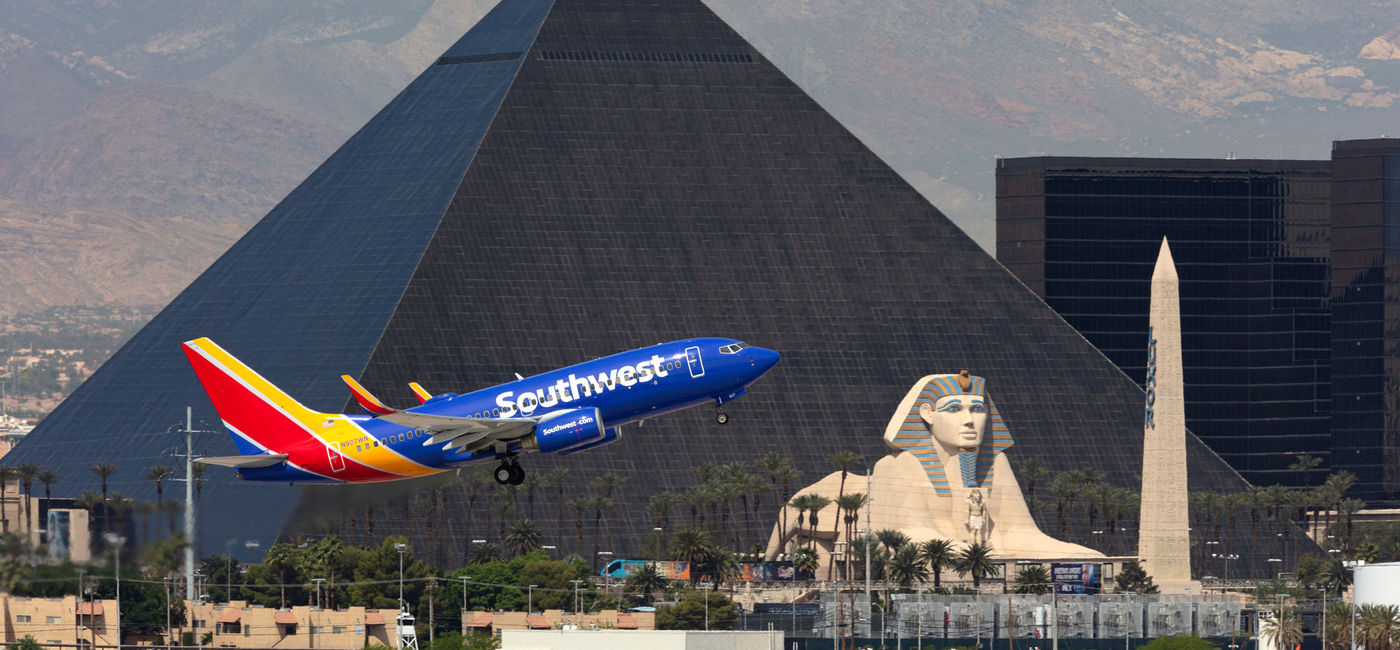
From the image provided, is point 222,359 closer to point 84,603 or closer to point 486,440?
point 486,440

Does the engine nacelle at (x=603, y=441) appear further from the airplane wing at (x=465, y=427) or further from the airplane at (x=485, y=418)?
the airplane wing at (x=465, y=427)

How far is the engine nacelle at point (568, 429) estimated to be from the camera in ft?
395

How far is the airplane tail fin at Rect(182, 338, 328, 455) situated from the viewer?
124 meters

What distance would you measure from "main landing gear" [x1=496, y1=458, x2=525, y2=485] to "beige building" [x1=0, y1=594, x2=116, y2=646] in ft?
247

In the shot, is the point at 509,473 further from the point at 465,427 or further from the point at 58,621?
the point at 58,621

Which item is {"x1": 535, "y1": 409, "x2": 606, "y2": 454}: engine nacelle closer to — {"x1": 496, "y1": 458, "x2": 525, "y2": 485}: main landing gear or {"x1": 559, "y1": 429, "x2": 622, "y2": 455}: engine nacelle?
{"x1": 559, "y1": 429, "x2": 622, "y2": 455}: engine nacelle

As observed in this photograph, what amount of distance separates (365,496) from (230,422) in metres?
6.31

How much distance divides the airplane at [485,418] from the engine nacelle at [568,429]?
0.04 m

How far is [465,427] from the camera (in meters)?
119

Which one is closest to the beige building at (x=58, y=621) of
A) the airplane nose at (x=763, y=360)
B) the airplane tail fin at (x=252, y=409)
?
the airplane tail fin at (x=252, y=409)

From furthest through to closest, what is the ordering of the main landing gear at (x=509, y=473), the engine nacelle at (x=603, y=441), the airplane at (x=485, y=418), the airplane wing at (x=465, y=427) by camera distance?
the engine nacelle at (x=603, y=441) → the airplane at (x=485, y=418) → the airplane wing at (x=465, y=427) → the main landing gear at (x=509, y=473)

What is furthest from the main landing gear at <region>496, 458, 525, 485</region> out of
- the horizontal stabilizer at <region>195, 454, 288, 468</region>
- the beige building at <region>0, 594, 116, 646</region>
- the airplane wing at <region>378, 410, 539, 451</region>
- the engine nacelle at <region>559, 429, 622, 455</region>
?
the beige building at <region>0, 594, 116, 646</region>

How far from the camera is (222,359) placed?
129125 mm

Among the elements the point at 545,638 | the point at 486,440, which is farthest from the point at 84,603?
the point at 486,440
